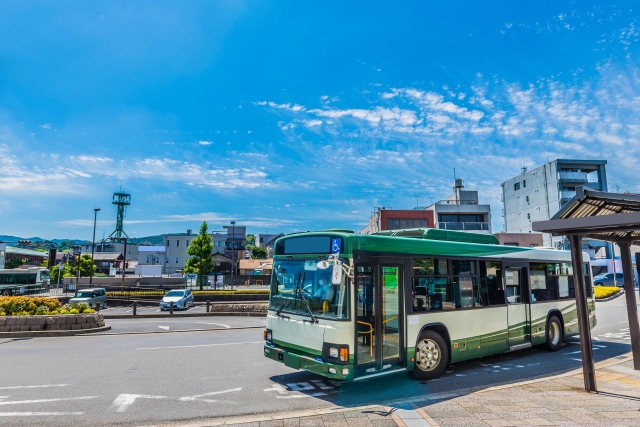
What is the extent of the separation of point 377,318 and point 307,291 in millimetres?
1437

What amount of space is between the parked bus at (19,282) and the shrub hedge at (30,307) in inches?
1237

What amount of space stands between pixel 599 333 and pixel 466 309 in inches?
387

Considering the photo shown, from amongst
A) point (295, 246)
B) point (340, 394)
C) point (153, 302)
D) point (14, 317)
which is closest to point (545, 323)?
point (340, 394)

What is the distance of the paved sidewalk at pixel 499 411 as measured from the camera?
6078 mm

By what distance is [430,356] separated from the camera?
28.3ft

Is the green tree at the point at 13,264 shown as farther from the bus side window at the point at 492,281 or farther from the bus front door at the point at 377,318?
the bus side window at the point at 492,281

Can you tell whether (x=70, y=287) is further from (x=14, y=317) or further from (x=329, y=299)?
(x=329, y=299)

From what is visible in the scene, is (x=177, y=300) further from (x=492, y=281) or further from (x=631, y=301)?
(x=631, y=301)

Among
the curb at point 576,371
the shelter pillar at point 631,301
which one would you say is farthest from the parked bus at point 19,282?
the shelter pillar at point 631,301

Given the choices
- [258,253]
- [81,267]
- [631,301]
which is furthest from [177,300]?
[258,253]

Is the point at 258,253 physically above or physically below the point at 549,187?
below

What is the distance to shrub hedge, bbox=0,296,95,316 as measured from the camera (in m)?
16.8

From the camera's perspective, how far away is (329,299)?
24.2 feet

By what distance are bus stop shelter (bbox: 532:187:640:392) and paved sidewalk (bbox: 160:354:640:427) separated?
2.21 feet
